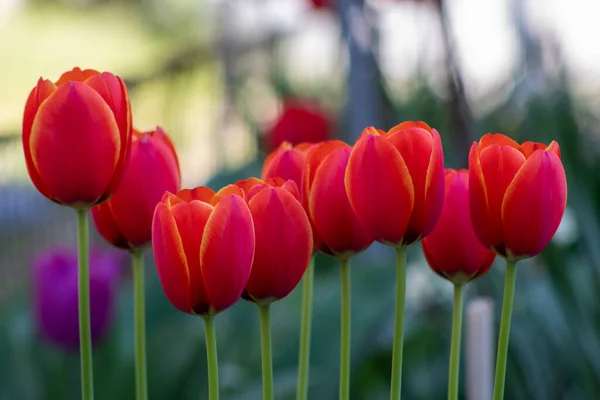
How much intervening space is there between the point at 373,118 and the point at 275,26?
62 centimetres

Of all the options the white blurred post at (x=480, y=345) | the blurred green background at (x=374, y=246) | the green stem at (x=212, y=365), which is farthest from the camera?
the blurred green background at (x=374, y=246)

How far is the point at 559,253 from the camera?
1.94 feet

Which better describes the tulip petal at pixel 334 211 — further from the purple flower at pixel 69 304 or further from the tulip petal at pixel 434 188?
the purple flower at pixel 69 304

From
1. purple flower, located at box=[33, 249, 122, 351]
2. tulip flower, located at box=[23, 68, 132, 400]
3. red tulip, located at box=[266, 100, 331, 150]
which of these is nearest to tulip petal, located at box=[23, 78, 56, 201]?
tulip flower, located at box=[23, 68, 132, 400]

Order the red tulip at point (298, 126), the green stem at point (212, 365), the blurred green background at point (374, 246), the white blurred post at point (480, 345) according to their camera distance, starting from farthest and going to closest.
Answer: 1. the red tulip at point (298, 126)
2. the blurred green background at point (374, 246)
3. the white blurred post at point (480, 345)
4. the green stem at point (212, 365)

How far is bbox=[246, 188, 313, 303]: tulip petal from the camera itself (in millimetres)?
234

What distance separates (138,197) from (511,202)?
0.42ft

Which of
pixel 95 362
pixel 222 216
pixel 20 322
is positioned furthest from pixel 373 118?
pixel 222 216

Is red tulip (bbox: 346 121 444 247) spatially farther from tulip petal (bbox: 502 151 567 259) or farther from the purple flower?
the purple flower

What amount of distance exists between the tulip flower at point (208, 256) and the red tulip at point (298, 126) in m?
0.78

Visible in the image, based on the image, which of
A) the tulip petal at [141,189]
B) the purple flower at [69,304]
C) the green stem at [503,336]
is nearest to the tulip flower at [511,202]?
the green stem at [503,336]

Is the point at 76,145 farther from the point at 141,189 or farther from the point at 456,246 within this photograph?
the point at 456,246

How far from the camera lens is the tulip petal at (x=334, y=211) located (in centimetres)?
26

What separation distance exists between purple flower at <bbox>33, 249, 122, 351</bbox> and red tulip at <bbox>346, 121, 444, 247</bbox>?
498 millimetres
